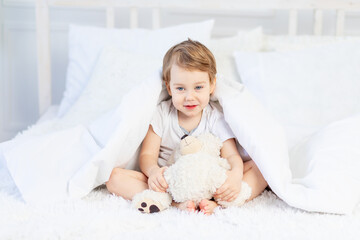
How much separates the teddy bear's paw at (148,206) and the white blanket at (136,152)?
0.16 metres

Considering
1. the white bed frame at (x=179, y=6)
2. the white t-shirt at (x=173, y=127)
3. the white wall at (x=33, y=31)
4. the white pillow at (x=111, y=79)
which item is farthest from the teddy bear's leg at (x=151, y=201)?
the white wall at (x=33, y=31)

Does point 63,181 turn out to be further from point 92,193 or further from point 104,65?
point 104,65

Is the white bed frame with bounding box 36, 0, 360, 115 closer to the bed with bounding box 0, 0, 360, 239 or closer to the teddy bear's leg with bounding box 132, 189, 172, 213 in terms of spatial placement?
the bed with bounding box 0, 0, 360, 239

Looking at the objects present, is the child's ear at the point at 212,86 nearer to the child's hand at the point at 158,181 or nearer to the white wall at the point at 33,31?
the child's hand at the point at 158,181

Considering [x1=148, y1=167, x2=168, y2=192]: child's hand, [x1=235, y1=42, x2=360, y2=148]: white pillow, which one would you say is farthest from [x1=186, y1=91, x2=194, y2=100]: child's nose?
[x1=235, y1=42, x2=360, y2=148]: white pillow

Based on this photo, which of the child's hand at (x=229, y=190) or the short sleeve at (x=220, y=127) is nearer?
the child's hand at (x=229, y=190)

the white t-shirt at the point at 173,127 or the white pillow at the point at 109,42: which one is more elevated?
the white pillow at the point at 109,42

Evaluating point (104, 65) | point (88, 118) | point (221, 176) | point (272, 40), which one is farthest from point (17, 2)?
point (221, 176)

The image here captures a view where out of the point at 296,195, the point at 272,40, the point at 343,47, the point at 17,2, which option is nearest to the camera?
the point at 296,195

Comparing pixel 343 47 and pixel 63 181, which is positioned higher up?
pixel 343 47

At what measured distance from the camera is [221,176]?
42.4 inches

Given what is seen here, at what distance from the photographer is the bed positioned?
0.96 meters

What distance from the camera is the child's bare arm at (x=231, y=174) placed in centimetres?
107

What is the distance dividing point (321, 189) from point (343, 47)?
0.87 meters
